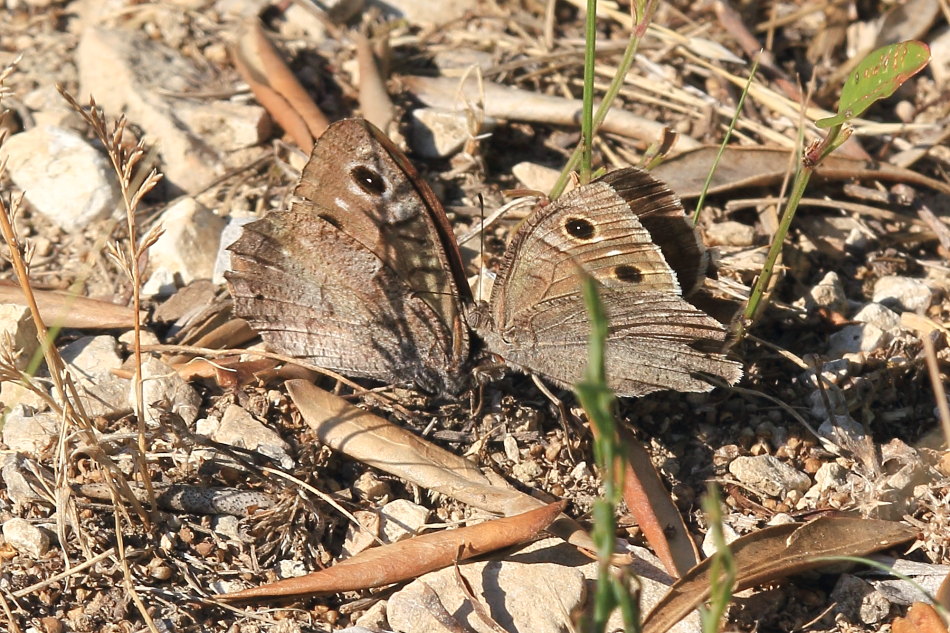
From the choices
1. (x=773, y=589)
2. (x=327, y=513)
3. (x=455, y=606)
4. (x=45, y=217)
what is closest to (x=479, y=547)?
(x=455, y=606)

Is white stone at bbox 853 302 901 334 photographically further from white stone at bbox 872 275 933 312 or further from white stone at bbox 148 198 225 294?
white stone at bbox 148 198 225 294

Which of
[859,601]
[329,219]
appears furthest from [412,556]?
[859,601]

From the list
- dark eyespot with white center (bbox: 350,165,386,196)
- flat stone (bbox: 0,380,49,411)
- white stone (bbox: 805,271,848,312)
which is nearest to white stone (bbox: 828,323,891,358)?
white stone (bbox: 805,271,848,312)

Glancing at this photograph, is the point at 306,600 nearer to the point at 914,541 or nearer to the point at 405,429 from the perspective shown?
the point at 405,429

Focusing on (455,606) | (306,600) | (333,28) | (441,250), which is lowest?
(306,600)

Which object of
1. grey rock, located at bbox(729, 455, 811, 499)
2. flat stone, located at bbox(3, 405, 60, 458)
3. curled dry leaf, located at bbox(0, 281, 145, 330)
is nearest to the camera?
flat stone, located at bbox(3, 405, 60, 458)

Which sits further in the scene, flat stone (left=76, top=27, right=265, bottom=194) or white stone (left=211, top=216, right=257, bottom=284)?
flat stone (left=76, top=27, right=265, bottom=194)
